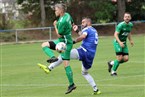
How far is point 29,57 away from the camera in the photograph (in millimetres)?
28781

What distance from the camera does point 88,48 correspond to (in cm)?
1393

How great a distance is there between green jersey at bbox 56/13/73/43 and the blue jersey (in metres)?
0.50

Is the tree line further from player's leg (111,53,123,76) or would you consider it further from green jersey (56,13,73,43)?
green jersey (56,13,73,43)

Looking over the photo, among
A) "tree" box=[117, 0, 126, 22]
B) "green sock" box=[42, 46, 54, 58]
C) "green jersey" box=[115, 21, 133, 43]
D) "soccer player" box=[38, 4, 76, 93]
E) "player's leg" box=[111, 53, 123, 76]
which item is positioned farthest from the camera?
"tree" box=[117, 0, 126, 22]

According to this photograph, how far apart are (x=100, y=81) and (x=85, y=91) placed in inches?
92.8

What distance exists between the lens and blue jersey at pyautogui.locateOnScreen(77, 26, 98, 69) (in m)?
13.9

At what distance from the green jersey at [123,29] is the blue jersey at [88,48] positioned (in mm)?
4114

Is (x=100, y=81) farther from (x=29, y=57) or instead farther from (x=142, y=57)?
(x=29, y=57)

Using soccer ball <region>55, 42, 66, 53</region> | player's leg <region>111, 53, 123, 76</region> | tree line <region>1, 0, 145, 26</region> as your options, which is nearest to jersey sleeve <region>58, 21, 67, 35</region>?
soccer ball <region>55, 42, 66, 53</region>

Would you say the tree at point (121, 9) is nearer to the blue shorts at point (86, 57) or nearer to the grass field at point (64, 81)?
the grass field at point (64, 81)

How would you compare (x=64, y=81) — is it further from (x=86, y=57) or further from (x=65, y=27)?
(x=86, y=57)

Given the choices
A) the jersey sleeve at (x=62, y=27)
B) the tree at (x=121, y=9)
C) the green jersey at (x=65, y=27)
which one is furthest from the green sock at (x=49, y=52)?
the tree at (x=121, y=9)

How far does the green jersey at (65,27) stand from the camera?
46.3ft

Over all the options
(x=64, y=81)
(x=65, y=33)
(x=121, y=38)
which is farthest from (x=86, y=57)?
(x=121, y=38)
